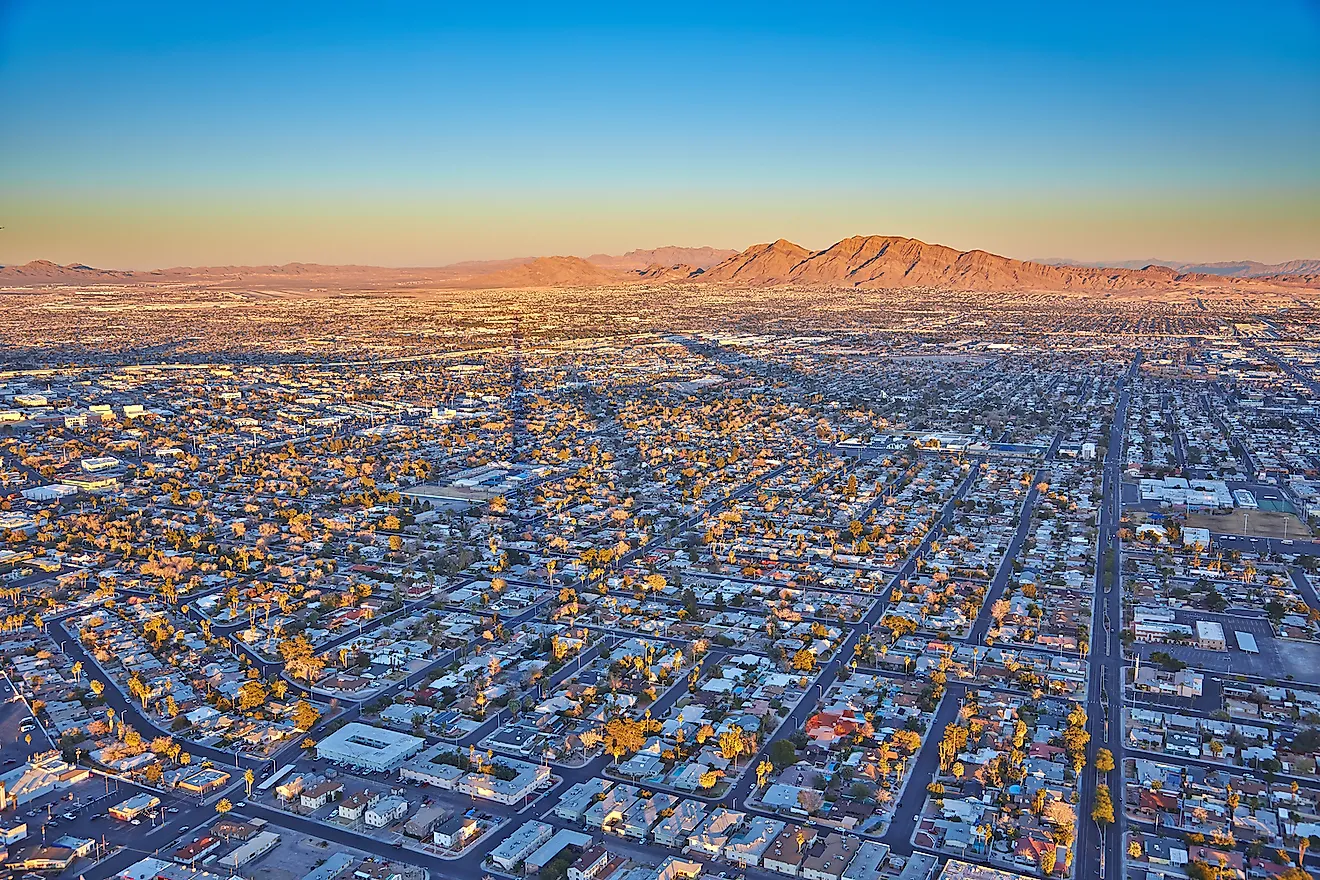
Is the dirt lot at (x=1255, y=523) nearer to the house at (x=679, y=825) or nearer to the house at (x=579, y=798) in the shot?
the house at (x=679, y=825)

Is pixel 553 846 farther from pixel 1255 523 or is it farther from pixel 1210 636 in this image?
pixel 1255 523

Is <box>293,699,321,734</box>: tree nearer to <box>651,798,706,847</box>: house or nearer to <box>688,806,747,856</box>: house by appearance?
<box>651,798,706,847</box>: house

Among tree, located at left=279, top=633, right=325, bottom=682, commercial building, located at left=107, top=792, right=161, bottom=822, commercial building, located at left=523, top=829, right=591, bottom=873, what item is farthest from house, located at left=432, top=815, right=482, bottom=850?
tree, located at left=279, top=633, right=325, bottom=682

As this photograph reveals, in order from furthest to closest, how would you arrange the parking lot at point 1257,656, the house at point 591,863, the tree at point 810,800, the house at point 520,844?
the parking lot at point 1257,656
the tree at point 810,800
the house at point 520,844
the house at point 591,863

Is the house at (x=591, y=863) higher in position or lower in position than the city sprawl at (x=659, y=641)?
lower

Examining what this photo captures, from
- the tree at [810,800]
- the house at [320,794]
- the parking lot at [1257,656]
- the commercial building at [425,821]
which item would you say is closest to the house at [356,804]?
the house at [320,794]

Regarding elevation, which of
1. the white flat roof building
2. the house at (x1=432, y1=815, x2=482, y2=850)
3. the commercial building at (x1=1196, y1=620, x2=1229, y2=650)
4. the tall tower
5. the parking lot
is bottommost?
the house at (x1=432, y1=815, x2=482, y2=850)

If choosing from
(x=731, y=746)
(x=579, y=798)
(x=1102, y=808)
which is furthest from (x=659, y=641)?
(x=1102, y=808)
